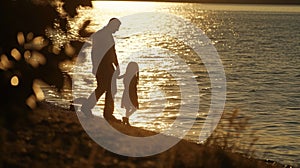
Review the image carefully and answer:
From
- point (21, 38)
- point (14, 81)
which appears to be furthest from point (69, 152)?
point (21, 38)

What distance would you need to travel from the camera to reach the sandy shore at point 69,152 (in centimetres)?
804

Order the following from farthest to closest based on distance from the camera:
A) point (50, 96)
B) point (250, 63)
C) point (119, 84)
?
point (250, 63) → point (119, 84) → point (50, 96)

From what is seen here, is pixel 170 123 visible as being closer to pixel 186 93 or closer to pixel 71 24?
pixel 186 93

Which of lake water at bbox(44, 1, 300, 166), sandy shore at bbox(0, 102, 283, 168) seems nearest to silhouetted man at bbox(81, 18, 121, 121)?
lake water at bbox(44, 1, 300, 166)

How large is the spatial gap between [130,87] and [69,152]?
506 centimetres

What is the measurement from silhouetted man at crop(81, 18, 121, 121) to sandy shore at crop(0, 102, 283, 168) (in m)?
2.08

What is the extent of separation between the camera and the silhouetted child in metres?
13.2

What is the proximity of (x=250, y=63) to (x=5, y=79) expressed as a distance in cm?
4265

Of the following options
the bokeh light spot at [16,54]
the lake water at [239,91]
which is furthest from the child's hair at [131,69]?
the bokeh light spot at [16,54]

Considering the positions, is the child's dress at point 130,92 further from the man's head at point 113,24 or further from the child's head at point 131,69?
the man's head at point 113,24

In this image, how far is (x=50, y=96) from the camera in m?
19.7

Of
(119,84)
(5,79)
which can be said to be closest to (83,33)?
(5,79)

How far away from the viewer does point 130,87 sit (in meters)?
13.5

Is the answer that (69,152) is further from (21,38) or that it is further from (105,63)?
(105,63)
